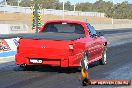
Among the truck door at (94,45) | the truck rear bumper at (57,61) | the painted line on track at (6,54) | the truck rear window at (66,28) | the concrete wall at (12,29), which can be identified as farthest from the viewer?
the concrete wall at (12,29)

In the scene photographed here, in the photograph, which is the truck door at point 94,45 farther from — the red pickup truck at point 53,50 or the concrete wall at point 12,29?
the concrete wall at point 12,29

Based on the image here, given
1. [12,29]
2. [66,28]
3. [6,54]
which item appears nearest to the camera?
[66,28]

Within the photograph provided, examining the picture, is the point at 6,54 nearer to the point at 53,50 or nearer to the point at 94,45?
the point at 94,45

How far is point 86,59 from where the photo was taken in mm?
14492

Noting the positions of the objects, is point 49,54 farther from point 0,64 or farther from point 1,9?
point 1,9

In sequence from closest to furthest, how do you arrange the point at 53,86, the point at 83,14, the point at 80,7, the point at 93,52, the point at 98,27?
the point at 53,86, the point at 93,52, the point at 98,27, the point at 83,14, the point at 80,7

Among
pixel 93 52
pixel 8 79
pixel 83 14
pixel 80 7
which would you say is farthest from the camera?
pixel 80 7

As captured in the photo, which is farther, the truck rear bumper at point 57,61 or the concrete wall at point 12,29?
the concrete wall at point 12,29

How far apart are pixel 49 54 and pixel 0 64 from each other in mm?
3270

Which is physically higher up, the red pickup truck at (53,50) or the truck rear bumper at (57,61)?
the red pickup truck at (53,50)

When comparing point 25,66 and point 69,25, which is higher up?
point 69,25

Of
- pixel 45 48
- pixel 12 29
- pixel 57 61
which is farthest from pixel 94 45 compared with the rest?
pixel 12 29

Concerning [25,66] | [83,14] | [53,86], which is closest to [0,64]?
[25,66]

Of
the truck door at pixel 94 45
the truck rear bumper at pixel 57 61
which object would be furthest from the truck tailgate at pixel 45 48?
the truck door at pixel 94 45
